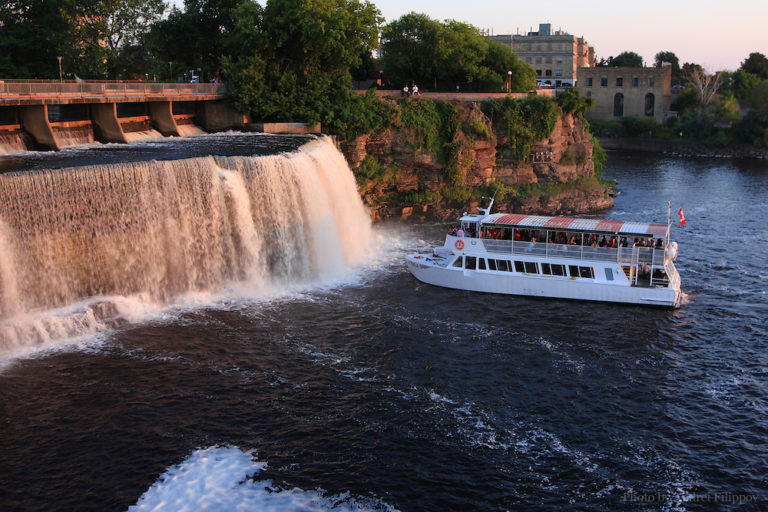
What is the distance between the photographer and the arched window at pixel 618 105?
123562 mm

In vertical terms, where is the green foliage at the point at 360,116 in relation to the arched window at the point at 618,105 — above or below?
below

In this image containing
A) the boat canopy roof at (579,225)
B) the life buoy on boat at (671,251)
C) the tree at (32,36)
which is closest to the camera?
the life buoy on boat at (671,251)

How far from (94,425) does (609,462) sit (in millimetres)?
17782

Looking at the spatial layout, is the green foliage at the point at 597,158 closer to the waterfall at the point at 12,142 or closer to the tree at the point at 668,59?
the waterfall at the point at 12,142

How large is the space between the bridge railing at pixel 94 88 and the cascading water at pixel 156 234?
1188 centimetres

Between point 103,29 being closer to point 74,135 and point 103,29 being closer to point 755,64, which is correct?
point 74,135

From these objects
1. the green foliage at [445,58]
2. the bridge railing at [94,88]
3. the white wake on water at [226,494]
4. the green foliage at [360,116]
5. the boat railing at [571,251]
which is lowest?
the white wake on water at [226,494]

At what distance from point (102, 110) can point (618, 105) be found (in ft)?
320

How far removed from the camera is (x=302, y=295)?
39188mm

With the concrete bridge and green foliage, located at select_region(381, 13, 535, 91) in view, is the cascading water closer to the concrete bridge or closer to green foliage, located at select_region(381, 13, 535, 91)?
the concrete bridge

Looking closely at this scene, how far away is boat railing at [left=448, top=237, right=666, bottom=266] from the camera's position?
38906 mm

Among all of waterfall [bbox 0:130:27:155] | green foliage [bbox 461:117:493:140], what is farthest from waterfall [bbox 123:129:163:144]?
green foliage [bbox 461:117:493:140]

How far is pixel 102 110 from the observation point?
1941 inches

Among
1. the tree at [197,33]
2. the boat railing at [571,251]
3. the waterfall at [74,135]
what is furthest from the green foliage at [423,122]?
the waterfall at [74,135]
